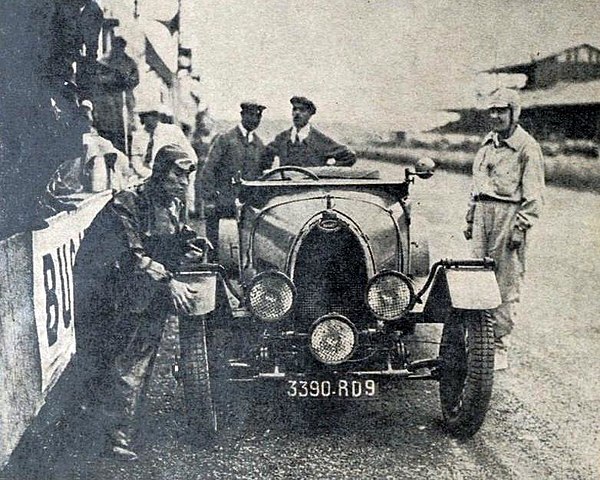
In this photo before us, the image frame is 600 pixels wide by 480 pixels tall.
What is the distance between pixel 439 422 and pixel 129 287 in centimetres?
123

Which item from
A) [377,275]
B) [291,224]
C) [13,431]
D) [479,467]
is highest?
[291,224]

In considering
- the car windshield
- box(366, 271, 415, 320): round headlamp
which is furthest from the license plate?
the car windshield

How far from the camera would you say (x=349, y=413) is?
2791mm

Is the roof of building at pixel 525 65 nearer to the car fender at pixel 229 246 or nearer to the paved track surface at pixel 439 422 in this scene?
the paved track surface at pixel 439 422

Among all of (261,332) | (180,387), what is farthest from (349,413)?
(180,387)

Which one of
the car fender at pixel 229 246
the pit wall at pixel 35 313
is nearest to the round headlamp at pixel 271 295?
the car fender at pixel 229 246

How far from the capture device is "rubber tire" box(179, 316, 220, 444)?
2732mm

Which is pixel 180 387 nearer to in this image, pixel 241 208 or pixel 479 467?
pixel 241 208

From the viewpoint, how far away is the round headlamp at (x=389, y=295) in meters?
2.71

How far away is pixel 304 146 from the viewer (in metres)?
2.77

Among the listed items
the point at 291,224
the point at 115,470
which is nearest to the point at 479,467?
the point at 291,224

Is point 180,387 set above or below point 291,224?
below

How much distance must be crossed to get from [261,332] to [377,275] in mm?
463

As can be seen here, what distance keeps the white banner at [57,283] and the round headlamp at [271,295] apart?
64cm
